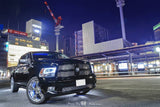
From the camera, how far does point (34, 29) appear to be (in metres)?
104

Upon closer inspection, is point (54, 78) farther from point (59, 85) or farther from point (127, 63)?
point (127, 63)

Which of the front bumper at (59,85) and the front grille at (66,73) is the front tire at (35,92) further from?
the front grille at (66,73)

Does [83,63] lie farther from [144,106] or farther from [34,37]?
[34,37]

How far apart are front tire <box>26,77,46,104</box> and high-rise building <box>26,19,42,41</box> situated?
347ft

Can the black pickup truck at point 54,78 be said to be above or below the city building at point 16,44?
below

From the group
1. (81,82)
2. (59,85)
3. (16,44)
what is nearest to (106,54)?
(81,82)

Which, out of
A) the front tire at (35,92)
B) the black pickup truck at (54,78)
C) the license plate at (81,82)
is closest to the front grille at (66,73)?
the black pickup truck at (54,78)

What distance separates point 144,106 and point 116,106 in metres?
0.58

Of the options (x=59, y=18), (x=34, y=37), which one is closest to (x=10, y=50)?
(x=34, y=37)

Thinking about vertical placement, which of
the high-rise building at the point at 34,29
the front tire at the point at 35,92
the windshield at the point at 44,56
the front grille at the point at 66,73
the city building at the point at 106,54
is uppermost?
the high-rise building at the point at 34,29

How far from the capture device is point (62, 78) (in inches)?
125

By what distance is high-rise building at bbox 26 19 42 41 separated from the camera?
103 m

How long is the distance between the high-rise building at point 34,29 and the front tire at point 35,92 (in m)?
106

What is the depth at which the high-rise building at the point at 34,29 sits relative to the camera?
337 feet
